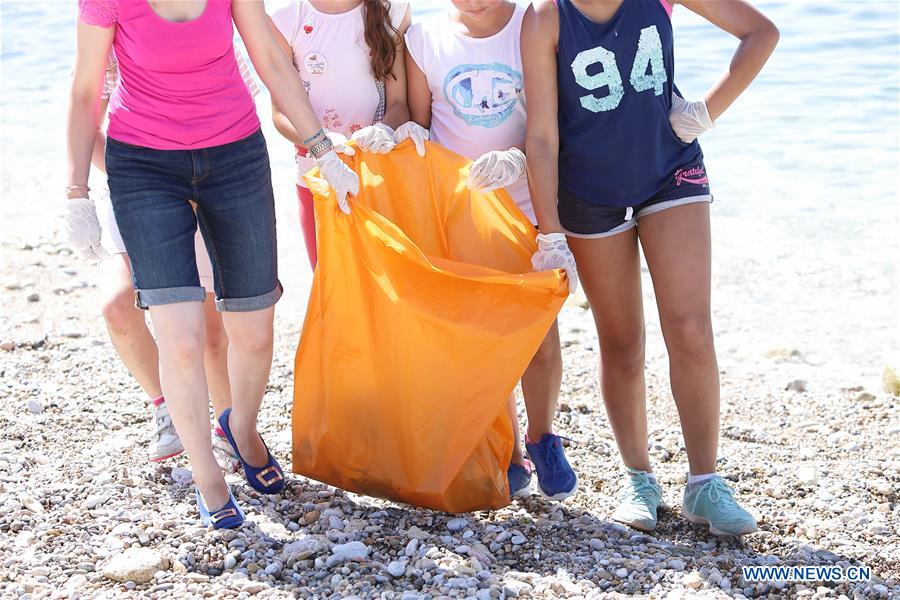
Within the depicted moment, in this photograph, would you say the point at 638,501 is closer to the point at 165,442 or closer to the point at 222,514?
the point at 222,514

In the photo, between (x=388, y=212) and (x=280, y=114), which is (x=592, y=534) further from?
(x=280, y=114)

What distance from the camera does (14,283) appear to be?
640cm

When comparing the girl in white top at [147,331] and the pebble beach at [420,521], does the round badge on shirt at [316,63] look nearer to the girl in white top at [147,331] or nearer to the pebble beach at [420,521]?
the girl in white top at [147,331]

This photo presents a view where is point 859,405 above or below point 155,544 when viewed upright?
below

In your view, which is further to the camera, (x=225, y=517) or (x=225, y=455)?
(x=225, y=455)

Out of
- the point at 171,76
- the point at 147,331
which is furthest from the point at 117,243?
A: the point at 171,76

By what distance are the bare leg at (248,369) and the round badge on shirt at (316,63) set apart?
0.83 m

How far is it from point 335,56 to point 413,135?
1.31ft

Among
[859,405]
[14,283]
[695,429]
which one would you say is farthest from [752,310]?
[14,283]

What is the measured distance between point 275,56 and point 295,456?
1352mm

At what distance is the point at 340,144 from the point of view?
132 inches

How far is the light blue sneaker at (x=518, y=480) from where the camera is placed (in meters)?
3.64

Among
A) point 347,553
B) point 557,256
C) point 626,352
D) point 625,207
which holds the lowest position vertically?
point 347,553

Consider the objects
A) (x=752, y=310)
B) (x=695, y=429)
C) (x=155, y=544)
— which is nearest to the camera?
(x=155, y=544)
